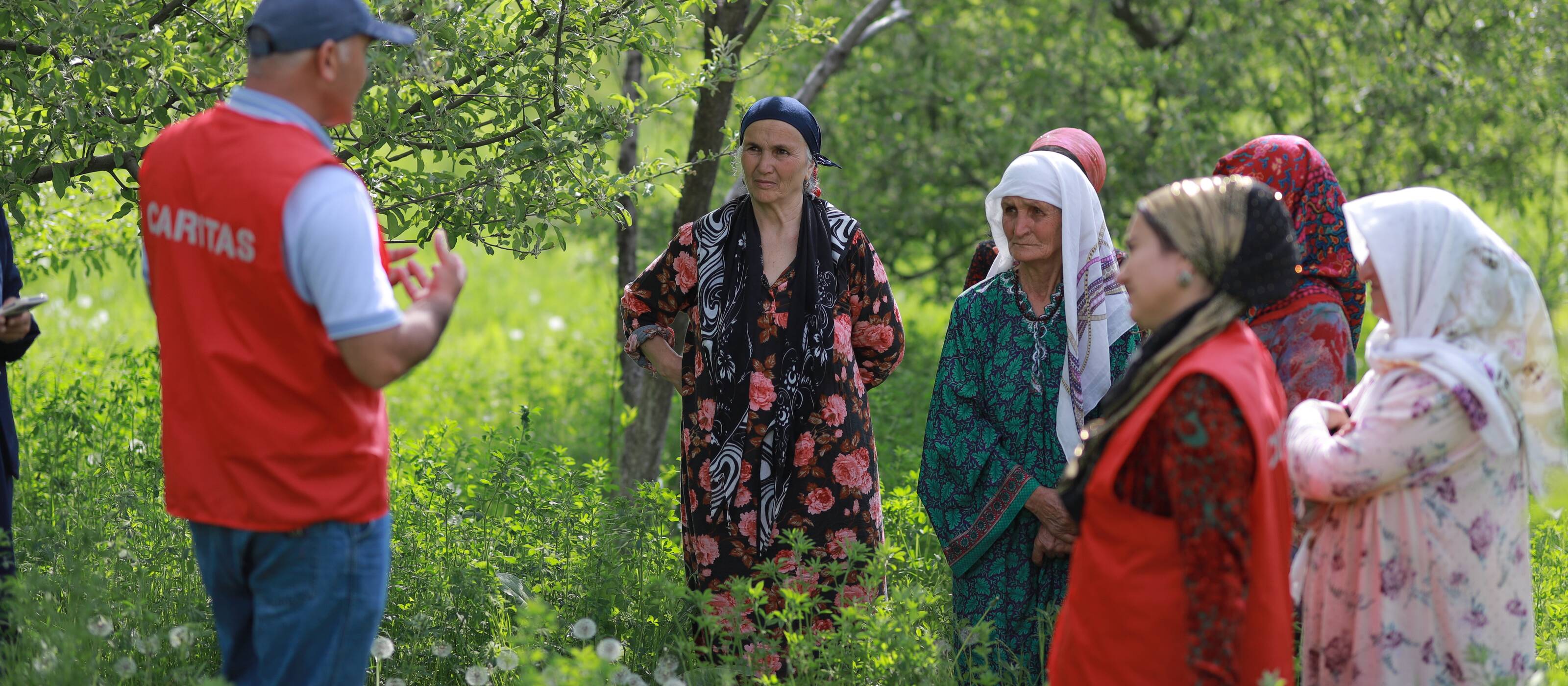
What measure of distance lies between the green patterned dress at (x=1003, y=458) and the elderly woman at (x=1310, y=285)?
499 mm

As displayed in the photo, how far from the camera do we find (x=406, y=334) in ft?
7.32

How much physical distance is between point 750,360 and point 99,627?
5.64 ft

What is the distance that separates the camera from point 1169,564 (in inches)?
93.7

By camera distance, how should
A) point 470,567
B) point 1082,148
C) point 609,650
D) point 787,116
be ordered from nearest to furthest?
point 609,650 < point 787,116 < point 470,567 < point 1082,148

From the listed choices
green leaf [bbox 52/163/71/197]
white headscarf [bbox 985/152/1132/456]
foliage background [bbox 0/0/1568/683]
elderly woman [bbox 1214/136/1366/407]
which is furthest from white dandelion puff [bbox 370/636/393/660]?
elderly woman [bbox 1214/136/1366/407]

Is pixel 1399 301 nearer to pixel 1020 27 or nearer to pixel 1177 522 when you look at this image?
pixel 1177 522

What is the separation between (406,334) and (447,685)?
1.68 metres

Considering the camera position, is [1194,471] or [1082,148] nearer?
[1194,471]

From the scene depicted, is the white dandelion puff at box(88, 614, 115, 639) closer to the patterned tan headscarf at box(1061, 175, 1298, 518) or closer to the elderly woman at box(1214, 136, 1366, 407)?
the patterned tan headscarf at box(1061, 175, 1298, 518)

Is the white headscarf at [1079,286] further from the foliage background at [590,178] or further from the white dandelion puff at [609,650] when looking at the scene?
the white dandelion puff at [609,650]

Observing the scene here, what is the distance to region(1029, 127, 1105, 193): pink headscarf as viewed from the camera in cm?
385

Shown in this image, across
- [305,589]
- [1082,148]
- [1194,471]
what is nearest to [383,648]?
[305,589]

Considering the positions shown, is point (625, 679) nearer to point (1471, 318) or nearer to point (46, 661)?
point (46, 661)

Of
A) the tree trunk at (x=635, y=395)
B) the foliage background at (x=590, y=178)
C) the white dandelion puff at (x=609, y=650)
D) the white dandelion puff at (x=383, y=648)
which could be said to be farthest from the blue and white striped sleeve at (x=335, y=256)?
the tree trunk at (x=635, y=395)
